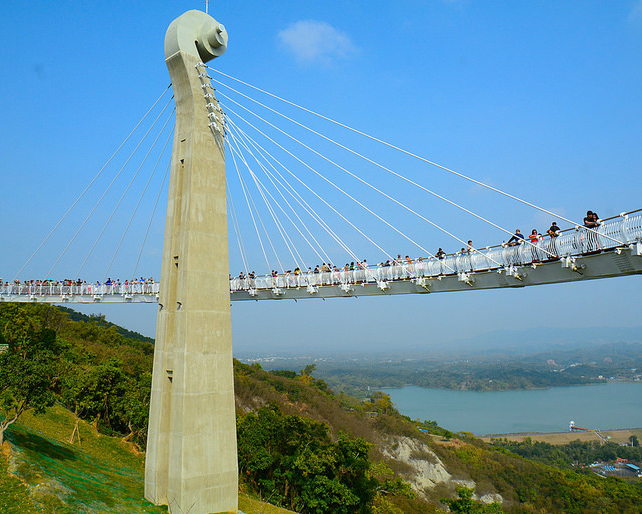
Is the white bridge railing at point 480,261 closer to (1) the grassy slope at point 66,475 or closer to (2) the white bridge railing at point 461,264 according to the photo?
(2) the white bridge railing at point 461,264

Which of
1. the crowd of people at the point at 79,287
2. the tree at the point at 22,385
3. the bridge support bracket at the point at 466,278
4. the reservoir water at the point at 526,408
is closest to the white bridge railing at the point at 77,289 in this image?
the crowd of people at the point at 79,287

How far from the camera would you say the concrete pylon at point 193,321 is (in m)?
11.8

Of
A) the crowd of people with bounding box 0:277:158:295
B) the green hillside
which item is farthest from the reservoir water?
the crowd of people with bounding box 0:277:158:295

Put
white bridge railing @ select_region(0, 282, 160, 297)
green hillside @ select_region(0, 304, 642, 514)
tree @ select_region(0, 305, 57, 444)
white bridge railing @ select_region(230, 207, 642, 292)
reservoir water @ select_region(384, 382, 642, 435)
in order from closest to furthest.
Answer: white bridge railing @ select_region(230, 207, 642, 292)
green hillside @ select_region(0, 304, 642, 514)
tree @ select_region(0, 305, 57, 444)
white bridge railing @ select_region(0, 282, 160, 297)
reservoir water @ select_region(384, 382, 642, 435)

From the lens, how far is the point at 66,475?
40.8 feet

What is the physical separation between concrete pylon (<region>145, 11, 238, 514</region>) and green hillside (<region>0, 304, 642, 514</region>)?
4.54 ft

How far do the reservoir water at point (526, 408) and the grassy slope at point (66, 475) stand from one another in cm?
8744

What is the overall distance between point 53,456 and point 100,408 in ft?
21.8

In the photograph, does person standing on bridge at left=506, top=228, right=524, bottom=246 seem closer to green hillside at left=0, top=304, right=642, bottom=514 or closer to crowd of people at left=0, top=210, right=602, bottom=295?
crowd of people at left=0, top=210, right=602, bottom=295

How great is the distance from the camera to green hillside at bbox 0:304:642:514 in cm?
1220

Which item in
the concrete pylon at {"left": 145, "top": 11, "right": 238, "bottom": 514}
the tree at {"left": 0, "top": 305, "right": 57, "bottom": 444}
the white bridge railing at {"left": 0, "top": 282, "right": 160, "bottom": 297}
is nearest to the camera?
the concrete pylon at {"left": 145, "top": 11, "right": 238, "bottom": 514}

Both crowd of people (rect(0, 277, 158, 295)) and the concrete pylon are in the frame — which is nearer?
the concrete pylon

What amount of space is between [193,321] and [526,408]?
436ft

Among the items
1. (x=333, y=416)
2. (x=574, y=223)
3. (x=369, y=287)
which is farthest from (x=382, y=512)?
(x=333, y=416)
